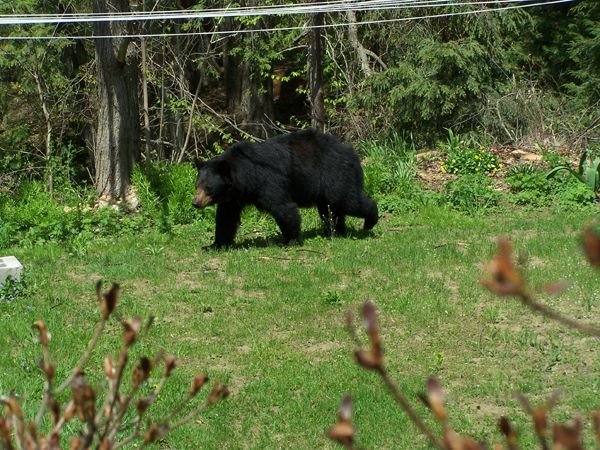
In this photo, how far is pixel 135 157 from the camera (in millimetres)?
15109

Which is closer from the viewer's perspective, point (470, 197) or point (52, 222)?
point (52, 222)

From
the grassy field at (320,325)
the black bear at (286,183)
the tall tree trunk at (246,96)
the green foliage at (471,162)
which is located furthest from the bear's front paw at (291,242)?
the tall tree trunk at (246,96)

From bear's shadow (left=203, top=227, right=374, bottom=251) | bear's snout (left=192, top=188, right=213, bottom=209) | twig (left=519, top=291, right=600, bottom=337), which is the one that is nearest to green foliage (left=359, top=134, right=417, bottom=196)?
bear's shadow (left=203, top=227, right=374, bottom=251)

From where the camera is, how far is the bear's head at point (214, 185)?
1110 cm

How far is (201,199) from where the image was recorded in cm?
1112

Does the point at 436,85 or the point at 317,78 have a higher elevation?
the point at 436,85

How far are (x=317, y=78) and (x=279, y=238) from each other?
7509 mm

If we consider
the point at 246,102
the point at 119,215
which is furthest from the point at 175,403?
the point at 246,102

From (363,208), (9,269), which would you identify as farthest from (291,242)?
(9,269)

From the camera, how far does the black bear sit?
11141 millimetres

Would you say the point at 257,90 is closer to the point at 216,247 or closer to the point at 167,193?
the point at 167,193

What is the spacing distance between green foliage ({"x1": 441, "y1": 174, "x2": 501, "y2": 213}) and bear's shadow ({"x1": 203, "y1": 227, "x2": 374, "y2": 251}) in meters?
1.84

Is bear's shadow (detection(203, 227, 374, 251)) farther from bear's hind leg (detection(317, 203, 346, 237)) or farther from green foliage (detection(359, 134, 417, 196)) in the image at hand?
green foliage (detection(359, 134, 417, 196))

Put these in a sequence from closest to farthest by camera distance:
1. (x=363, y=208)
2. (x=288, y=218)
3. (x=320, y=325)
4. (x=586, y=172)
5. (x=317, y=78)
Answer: (x=320, y=325) < (x=288, y=218) < (x=363, y=208) < (x=586, y=172) < (x=317, y=78)
